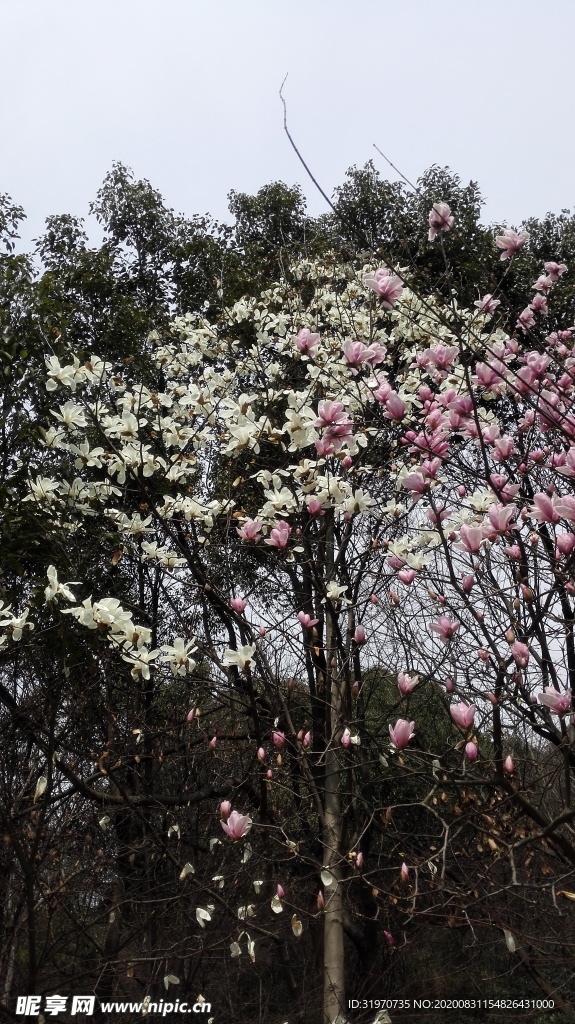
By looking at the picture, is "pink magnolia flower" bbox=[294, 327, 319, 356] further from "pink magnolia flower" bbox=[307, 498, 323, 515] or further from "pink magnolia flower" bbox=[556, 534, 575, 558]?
"pink magnolia flower" bbox=[556, 534, 575, 558]

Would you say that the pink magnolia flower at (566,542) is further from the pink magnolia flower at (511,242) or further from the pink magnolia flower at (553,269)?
the pink magnolia flower at (553,269)

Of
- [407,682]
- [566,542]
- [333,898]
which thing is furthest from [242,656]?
[333,898]

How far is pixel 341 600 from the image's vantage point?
4.42 meters

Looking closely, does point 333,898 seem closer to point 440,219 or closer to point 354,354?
point 354,354

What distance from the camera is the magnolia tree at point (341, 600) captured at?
7.77ft

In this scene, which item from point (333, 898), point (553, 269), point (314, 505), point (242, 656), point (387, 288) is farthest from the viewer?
point (333, 898)

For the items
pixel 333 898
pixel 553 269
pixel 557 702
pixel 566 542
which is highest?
pixel 553 269

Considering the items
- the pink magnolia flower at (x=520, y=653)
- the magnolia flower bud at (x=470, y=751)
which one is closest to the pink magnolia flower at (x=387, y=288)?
the pink magnolia flower at (x=520, y=653)

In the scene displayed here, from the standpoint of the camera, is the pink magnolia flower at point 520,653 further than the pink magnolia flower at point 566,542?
Yes

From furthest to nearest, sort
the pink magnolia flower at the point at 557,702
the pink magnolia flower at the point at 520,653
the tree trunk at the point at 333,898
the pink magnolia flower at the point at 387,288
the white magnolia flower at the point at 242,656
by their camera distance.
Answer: the tree trunk at the point at 333,898 < the white magnolia flower at the point at 242,656 < the pink magnolia flower at the point at 387,288 < the pink magnolia flower at the point at 520,653 < the pink magnolia flower at the point at 557,702

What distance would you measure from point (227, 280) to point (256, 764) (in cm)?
459

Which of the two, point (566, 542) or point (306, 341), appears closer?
point (566, 542)

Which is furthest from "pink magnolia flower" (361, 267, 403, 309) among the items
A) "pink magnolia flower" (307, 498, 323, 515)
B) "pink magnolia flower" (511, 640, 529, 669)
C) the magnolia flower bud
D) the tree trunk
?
the tree trunk

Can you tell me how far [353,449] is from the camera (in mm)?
3812
